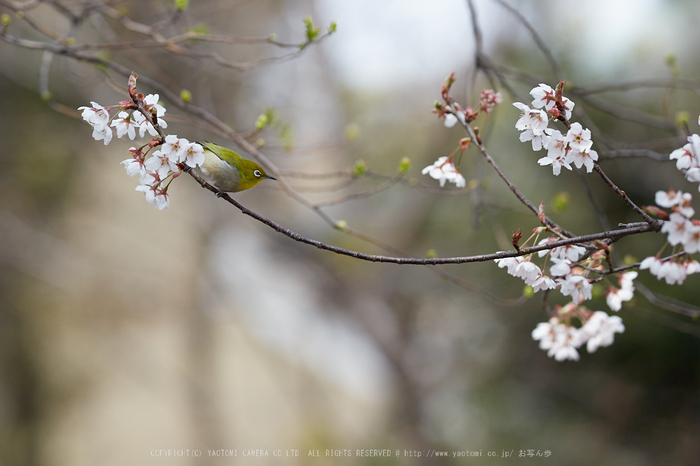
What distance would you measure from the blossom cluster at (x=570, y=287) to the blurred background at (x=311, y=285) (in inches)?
65.1

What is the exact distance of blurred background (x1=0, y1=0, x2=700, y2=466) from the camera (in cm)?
394

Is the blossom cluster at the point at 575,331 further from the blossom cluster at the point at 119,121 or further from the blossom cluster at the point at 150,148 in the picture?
the blossom cluster at the point at 119,121

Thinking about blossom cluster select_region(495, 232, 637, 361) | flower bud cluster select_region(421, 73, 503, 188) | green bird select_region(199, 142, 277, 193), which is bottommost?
blossom cluster select_region(495, 232, 637, 361)

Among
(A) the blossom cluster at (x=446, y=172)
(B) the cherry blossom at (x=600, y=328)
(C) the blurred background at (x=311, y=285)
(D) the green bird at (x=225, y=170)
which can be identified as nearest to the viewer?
(D) the green bird at (x=225, y=170)

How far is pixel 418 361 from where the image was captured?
565 cm

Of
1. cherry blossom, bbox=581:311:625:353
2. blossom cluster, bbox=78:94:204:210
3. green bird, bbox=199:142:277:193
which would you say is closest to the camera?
blossom cluster, bbox=78:94:204:210

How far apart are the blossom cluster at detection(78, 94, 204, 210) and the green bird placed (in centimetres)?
17

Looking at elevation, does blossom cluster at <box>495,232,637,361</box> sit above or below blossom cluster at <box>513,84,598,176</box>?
below

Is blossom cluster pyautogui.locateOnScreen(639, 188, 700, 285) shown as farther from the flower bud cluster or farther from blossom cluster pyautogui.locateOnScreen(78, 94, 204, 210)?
blossom cluster pyautogui.locateOnScreen(78, 94, 204, 210)

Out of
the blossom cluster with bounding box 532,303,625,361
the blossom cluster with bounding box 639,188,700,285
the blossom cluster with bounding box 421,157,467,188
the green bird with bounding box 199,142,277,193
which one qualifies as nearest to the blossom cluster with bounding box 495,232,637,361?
the blossom cluster with bounding box 532,303,625,361

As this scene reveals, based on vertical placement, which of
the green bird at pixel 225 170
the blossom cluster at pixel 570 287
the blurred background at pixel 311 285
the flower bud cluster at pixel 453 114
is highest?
the blurred background at pixel 311 285

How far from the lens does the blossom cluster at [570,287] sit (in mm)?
1154

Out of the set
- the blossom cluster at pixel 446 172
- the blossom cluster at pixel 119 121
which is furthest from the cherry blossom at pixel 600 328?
the blossom cluster at pixel 119 121

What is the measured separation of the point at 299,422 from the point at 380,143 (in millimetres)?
4370
